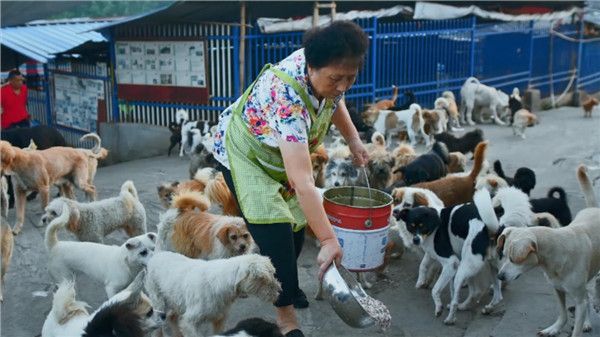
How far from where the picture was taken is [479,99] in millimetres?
14273

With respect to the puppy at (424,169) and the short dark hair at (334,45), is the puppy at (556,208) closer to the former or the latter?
the puppy at (424,169)

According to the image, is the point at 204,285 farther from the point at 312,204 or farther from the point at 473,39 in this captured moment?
the point at 473,39

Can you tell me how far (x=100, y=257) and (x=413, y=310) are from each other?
2.46 m

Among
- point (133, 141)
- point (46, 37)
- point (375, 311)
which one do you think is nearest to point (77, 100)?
point (133, 141)

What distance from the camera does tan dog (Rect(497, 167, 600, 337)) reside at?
163 inches

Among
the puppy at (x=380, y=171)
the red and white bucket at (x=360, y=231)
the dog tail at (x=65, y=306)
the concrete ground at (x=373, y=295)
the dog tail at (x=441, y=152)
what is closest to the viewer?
the dog tail at (x=65, y=306)

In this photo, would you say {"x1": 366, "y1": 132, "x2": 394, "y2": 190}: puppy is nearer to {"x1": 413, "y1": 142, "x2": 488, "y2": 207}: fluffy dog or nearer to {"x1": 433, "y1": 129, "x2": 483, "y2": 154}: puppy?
{"x1": 413, "y1": 142, "x2": 488, "y2": 207}: fluffy dog

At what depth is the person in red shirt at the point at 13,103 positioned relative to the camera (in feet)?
34.0

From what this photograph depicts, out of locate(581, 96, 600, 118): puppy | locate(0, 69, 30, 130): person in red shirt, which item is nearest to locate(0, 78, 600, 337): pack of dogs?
locate(0, 69, 30, 130): person in red shirt

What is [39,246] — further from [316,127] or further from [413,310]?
[316,127]

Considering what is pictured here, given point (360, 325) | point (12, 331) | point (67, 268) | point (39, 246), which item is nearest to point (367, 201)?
point (360, 325)

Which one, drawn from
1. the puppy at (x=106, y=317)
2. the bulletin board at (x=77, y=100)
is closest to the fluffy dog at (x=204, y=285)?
the puppy at (x=106, y=317)

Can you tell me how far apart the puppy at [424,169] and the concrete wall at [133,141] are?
6.17 m

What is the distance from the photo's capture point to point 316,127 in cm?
Result: 334
